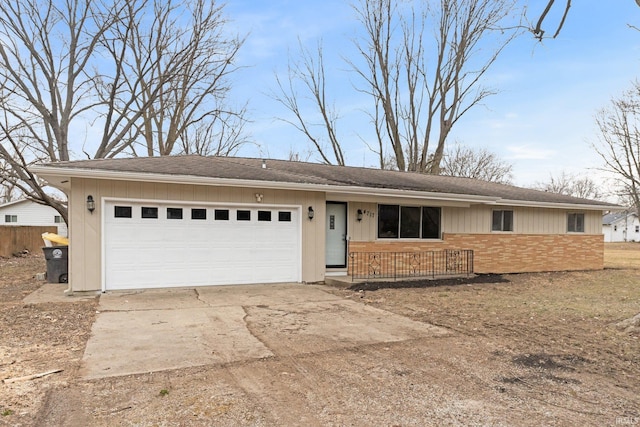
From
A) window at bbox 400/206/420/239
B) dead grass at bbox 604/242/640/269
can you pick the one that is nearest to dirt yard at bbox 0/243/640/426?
window at bbox 400/206/420/239

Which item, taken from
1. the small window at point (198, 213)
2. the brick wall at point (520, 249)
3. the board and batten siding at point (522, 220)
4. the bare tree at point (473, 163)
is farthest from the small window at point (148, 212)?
the bare tree at point (473, 163)

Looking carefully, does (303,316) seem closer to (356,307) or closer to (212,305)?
(356,307)

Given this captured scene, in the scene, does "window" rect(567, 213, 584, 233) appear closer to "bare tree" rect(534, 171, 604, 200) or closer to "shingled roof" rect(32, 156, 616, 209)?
"shingled roof" rect(32, 156, 616, 209)

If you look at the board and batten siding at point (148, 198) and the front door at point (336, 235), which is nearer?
the board and batten siding at point (148, 198)

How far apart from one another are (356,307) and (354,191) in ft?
12.6

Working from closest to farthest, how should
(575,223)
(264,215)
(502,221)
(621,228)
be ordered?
(264,215)
(502,221)
(575,223)
(621,228)

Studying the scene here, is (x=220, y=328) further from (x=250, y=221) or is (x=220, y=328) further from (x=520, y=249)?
(x=520, y=249)

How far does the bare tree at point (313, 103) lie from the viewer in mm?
26281

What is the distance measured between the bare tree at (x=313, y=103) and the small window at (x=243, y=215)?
1729 centimetres

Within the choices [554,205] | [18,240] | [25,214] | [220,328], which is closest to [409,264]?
[554,205]

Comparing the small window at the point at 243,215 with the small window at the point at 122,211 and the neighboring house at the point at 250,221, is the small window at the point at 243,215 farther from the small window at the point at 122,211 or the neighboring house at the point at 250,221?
the small window at the point at 122,211

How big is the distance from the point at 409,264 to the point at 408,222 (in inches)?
50.6

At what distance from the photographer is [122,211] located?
9352 mm

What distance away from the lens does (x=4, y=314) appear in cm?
712
